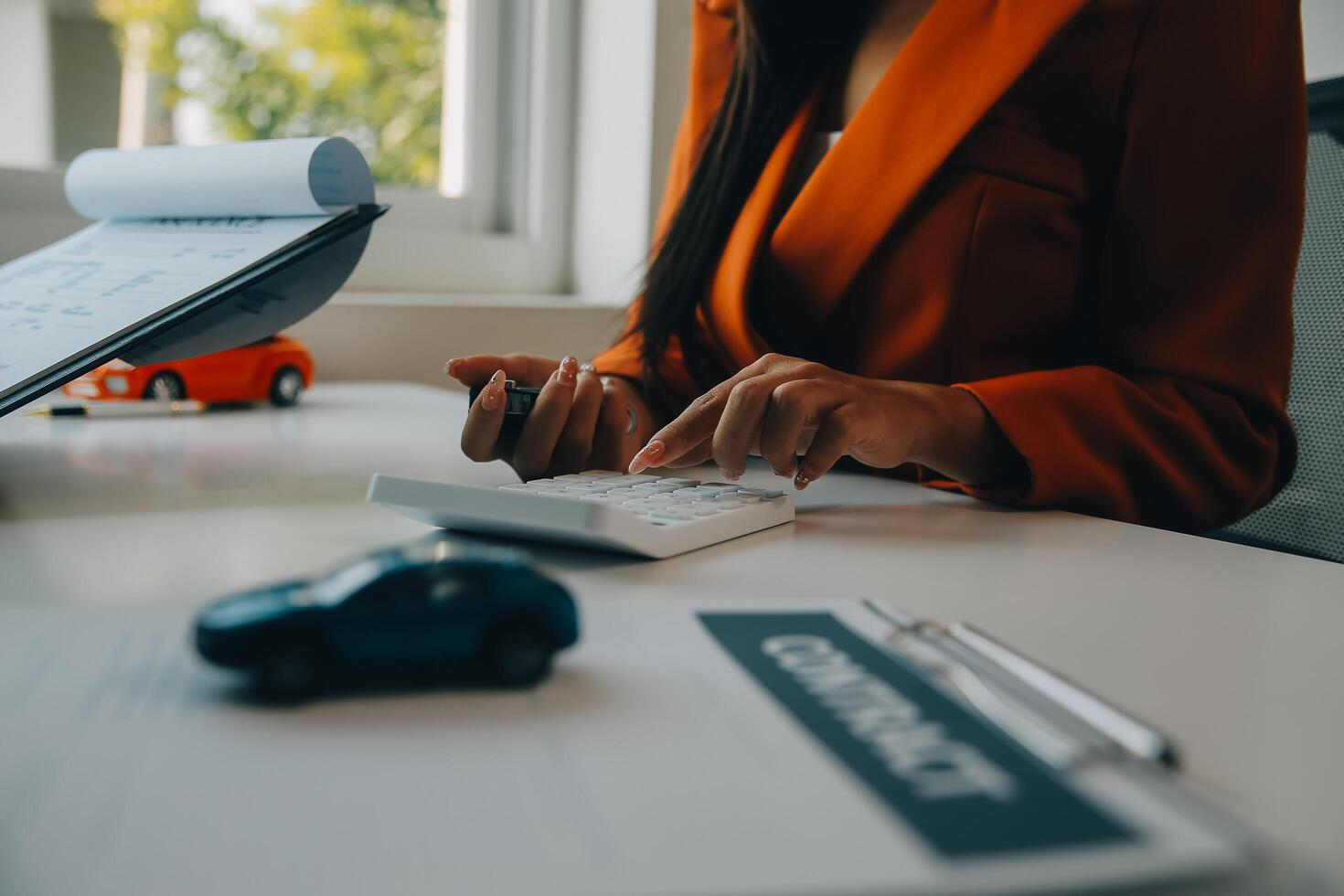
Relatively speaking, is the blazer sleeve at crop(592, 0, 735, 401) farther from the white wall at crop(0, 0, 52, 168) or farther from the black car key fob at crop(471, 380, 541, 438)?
the white wall at crop(0, 0, 52, 168)

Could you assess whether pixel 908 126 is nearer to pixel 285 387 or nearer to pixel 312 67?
pixel 285 387

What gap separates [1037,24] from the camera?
651 mm

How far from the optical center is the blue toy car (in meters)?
0.25

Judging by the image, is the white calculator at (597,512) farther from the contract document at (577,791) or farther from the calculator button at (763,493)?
the contract document at (577,791)

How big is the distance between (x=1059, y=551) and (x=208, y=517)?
1.26 ft

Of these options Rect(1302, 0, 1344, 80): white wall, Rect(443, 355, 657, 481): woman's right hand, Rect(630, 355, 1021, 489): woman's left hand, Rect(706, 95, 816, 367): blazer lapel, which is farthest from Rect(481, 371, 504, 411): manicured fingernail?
Rect(1302, 0, 1344, 80): white wall

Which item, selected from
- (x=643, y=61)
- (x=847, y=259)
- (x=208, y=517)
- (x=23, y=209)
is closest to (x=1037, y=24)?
(x=847, y=259)

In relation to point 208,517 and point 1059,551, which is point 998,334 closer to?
point 1059,551

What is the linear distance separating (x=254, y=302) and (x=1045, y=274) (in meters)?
0.52

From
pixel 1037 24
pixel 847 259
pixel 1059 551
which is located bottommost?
pixel 1059 551

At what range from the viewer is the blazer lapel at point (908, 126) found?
66 cm

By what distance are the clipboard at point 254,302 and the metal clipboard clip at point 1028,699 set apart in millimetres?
388

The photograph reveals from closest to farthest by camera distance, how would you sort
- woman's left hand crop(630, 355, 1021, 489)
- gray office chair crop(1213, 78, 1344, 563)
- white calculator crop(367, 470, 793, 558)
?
1. white calculator crop(367, 470, 793, 558)
2. woman's left hand crop(630, 355, 1021, 489)
3. gray office chair crop(1213, 78, 1344, 563)

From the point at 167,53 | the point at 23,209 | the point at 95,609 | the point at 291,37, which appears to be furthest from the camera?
the point at 291,37
